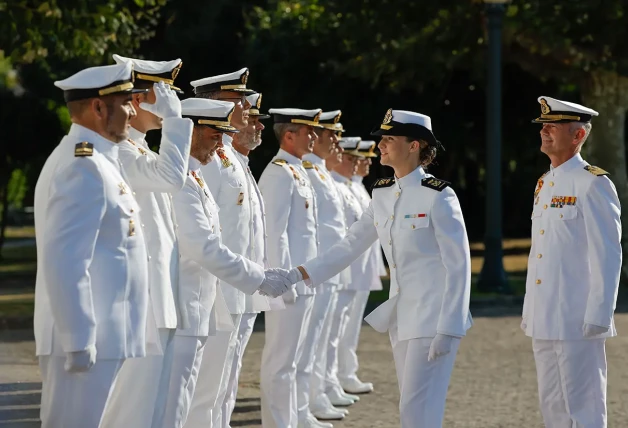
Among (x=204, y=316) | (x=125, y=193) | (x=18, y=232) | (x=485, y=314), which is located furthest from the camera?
(x=18, y=232)

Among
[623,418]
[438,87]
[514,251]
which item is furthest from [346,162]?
[514,251]

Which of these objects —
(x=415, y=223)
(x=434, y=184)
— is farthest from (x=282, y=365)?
(x=434, y=184)

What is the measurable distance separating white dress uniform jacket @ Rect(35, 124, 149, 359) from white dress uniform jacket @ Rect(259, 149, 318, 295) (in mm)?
3350

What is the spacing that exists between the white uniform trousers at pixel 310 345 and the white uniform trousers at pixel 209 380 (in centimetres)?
186

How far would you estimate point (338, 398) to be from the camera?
11156mm

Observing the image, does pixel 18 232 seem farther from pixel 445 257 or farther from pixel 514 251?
pixel 445 257

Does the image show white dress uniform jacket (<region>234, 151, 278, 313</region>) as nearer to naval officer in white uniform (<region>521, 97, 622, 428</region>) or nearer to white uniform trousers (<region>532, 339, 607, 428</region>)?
naval officer in white uniform (<region>521, 97, 622, 428</region>)

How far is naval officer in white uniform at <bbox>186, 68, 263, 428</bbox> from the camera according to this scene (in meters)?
7.65

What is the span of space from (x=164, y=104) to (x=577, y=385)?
2826mm

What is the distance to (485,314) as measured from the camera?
1836 cm

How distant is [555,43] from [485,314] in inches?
232

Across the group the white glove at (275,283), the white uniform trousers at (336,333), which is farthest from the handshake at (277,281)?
the white uniform trousers at (336,333)

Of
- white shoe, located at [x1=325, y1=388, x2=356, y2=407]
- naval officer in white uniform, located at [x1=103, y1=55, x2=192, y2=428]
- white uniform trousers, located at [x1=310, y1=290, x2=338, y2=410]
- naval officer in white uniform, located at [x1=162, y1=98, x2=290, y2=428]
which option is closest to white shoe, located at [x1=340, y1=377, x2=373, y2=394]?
white shoe, located at [x1=325, y1=388, x2=356, y2=407]

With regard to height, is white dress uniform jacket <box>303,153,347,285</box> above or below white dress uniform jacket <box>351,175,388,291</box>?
above
